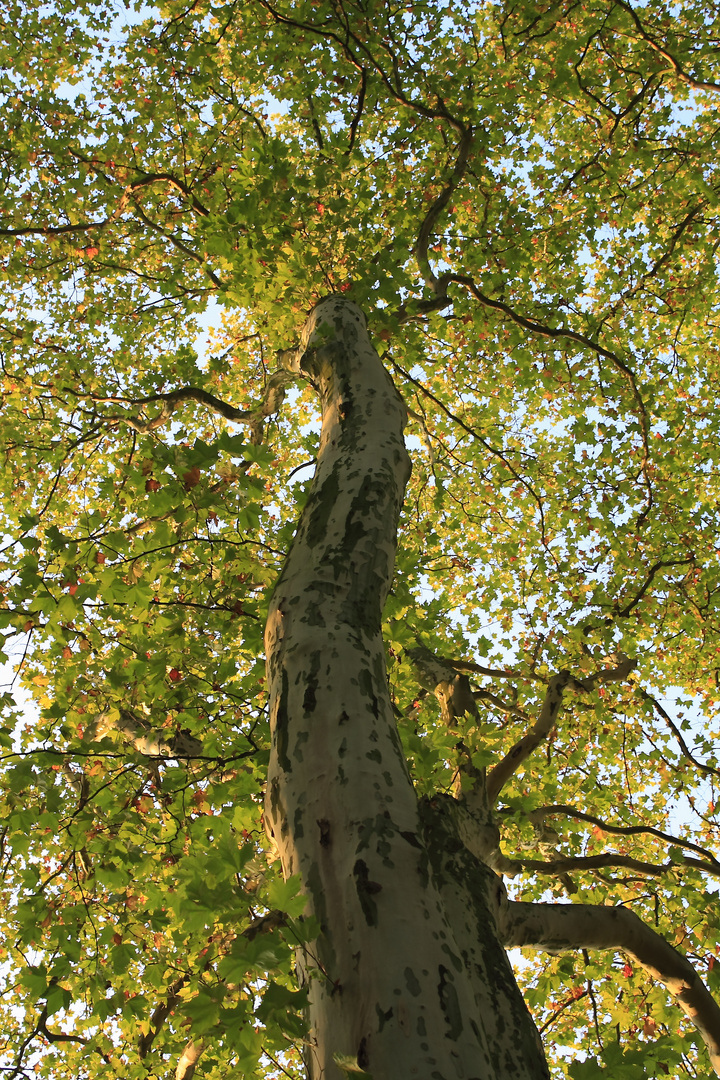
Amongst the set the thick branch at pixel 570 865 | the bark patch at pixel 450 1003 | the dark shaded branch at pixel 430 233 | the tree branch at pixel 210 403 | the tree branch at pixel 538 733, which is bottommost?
the bark patch at pixel 450 1003

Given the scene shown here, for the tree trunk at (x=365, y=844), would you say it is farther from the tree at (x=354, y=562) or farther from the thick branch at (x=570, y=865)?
the thick branch at (x=570, y=865)

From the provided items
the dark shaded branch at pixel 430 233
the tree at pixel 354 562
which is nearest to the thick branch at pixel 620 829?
the tree at pixel 354 562

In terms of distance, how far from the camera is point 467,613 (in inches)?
355

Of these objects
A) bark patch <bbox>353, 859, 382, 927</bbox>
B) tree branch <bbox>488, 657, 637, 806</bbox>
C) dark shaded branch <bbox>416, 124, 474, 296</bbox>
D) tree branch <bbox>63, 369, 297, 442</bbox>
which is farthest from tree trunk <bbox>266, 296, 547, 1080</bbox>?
dark shaded branch <bbox>416, 124, 474, 296</bbox>

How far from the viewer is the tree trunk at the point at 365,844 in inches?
55.0

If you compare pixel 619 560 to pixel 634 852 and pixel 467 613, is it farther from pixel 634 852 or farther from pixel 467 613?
pixel 634 852

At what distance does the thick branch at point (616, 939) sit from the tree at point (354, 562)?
0.02 metres

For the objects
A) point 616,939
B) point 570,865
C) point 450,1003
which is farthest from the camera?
point 570,865

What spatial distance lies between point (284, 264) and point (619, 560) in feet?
16.7

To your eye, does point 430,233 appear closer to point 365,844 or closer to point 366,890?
point 365,844

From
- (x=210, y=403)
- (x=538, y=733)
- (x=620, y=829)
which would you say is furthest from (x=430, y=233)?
(x=620, y=829)

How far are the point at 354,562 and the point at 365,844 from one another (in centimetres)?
113

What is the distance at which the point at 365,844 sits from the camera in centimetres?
167

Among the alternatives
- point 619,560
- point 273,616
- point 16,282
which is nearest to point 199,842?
point 273,616
